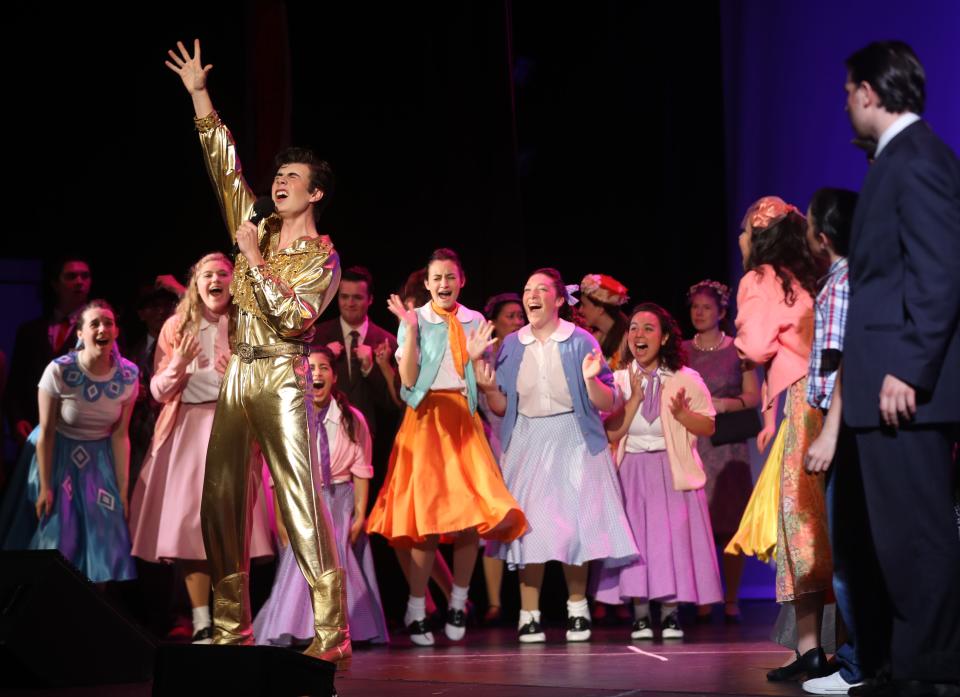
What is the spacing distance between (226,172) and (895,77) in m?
2.28

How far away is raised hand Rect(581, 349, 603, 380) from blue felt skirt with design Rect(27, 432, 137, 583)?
214cm

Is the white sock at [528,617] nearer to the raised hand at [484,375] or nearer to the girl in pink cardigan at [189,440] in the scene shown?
the raised hand at [484,375]

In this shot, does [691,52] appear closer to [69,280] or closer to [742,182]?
[742,182]

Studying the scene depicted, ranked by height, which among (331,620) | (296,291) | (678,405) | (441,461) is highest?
(296,291)

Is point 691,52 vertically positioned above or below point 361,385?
above

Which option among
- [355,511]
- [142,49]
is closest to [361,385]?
[355,511]

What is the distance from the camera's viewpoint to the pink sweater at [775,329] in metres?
4.10

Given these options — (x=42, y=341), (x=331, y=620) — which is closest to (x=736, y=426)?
(x=331, y=620)

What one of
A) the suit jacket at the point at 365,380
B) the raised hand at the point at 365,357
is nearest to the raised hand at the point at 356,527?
the suit jacket at the point at 365,380

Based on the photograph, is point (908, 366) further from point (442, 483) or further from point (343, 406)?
point (343, 406)

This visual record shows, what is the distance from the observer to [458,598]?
5668 millimetres

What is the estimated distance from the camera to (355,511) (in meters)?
5.61

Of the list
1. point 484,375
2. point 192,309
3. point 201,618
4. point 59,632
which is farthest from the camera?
point 484,375

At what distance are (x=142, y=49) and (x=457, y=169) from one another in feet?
6.19
